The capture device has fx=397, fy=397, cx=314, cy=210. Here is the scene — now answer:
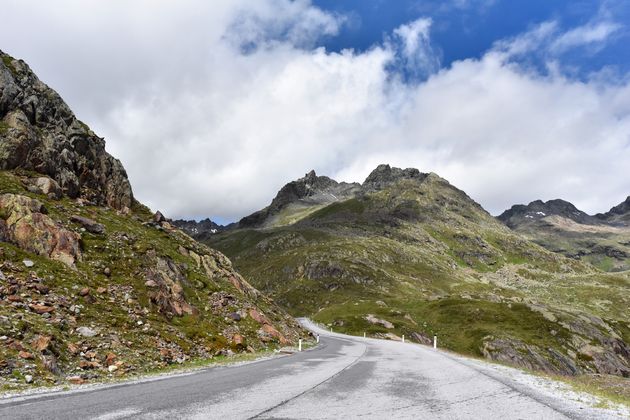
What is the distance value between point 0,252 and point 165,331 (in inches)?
473

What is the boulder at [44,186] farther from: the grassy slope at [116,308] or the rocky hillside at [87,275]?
the grassy slope at [116,308]

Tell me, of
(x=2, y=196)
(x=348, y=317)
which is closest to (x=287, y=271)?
(x=348, y=317)

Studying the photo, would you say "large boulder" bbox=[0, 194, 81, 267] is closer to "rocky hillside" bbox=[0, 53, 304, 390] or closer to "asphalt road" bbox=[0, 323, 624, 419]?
"rocky hillside" bbox=[0, 53, 304, 390]

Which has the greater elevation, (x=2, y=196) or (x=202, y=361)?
(x=2, y=196)

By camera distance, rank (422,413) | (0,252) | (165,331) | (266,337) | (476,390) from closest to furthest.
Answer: (422,413) < (476,390) < (0,252) < (165,331) < (266,337)

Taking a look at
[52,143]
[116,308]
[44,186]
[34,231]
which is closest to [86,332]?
[116,308]

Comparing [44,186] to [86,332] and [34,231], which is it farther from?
[86,332]

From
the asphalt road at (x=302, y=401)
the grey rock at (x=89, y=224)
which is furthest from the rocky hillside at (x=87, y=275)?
the asphalt road at (x=302, y=401)

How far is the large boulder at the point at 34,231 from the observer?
29703 mm

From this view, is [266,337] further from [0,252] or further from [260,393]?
[260,393]

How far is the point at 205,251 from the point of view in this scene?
172 ft

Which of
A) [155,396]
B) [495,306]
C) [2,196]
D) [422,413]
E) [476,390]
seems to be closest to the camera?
[422,413]

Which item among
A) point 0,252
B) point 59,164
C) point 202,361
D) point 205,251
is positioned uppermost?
point 59,164

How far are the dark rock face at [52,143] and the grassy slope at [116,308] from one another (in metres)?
4.21
